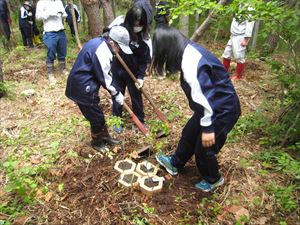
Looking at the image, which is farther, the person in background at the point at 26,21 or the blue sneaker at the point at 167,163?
the person in background at the point at 26,21

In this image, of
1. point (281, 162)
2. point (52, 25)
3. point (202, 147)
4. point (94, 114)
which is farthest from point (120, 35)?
point (52, 25)

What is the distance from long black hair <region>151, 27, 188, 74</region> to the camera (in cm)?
238

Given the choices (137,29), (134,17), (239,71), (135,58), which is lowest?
(239,71)

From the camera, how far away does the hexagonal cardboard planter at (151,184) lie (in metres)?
2.96

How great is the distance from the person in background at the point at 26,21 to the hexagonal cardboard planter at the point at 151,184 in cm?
757

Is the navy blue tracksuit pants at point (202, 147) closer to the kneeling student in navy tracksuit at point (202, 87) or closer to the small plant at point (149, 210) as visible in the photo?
the kneeling student in navy tracksuit at point (202, 87)

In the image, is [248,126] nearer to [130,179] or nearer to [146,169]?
[146,169]

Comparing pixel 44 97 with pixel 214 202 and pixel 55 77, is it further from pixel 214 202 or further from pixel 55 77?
pixel 214 202

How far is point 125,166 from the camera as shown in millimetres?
3350

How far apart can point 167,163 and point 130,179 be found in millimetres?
480

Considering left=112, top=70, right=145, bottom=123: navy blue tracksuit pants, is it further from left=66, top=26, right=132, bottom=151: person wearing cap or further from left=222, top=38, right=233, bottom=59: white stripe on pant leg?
left=222, top=38, right=233, bottom=59: white stripe on pant leg

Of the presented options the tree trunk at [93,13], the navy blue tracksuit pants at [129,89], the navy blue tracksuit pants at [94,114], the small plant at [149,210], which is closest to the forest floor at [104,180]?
the small plant at [149,210]

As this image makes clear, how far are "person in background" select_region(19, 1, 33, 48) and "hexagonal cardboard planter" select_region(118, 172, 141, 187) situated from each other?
7379mm

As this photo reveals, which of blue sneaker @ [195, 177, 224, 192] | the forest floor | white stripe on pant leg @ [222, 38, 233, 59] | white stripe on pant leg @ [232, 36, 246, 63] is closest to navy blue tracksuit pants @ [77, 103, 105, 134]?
the forest floor
